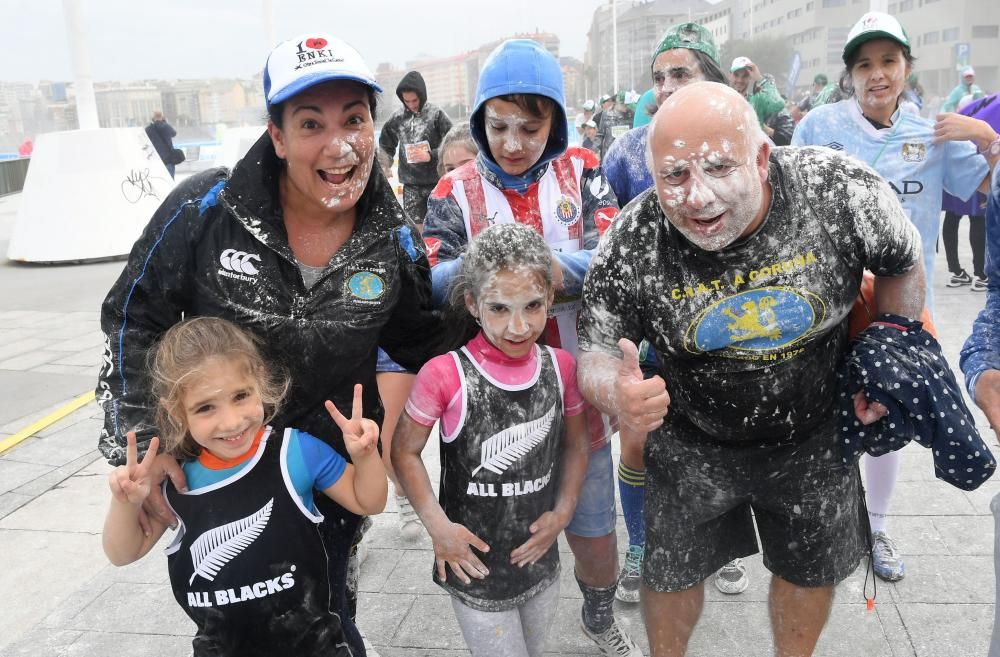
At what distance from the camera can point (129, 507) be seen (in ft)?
6.16

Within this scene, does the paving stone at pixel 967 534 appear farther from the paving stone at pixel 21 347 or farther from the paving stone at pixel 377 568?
the paving stone at pixel 21 347

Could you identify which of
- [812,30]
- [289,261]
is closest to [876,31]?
[289,261]

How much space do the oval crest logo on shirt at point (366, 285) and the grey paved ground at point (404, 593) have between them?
55.8 inches

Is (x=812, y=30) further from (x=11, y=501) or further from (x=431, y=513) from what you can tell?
(x=431, y=513)

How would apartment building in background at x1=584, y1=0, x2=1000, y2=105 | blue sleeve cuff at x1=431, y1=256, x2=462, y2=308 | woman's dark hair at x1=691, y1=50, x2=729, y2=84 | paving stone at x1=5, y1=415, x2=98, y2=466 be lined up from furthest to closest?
apartment building in background at x1=584, y1=0, x2=1000, y2=105, paving stone at x1=5, y1=415, x2=98, y2=466, woman's dark hair at x1=691, y1=50, x2=729, y2=84, blue sleeve cuff at x1=431, y1=256, x2=462, y2=308

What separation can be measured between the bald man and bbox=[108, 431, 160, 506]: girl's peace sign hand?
1.11 metres

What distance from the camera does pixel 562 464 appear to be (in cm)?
245

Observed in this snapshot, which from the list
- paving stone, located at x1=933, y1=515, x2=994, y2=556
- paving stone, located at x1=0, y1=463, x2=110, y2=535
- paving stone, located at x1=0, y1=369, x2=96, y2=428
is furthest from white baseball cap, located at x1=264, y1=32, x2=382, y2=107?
paving stone, located at x1=0, y1=369, x2=96, y2=428

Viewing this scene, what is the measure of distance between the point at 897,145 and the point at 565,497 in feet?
6.92

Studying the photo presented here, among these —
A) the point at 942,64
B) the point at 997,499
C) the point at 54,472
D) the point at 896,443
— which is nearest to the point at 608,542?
the point at 896,443

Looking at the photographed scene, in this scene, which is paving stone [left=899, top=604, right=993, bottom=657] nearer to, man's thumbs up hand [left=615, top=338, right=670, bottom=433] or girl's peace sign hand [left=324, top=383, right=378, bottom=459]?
man's thumbs up hand [left=615, top=338, right=670, bottom=433]

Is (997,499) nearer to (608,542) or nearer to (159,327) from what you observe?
(608,542)

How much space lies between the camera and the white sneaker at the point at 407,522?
3.57 metres

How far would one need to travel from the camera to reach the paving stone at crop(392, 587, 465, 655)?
284cm
